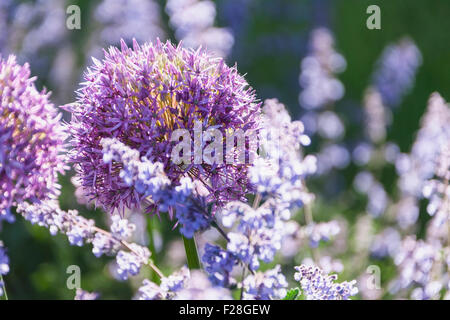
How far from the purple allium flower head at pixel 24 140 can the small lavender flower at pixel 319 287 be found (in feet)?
2.26

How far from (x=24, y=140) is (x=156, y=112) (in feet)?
1.09

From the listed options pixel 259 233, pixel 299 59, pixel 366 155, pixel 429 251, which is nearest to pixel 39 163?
pixel 259 233

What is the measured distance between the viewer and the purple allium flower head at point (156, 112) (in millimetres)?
1497

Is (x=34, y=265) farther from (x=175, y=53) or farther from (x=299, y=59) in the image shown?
(x=299, y=59)

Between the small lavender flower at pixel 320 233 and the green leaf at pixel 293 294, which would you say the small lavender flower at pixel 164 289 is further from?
the small lavender flower at pixel 320 233

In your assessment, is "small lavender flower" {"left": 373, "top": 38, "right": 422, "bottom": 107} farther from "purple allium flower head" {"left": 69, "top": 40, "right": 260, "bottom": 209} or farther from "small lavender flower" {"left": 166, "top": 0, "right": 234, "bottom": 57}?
"purple allium flower head" {"left": 69, "top": 40, "right": 260, "bottom": 209}

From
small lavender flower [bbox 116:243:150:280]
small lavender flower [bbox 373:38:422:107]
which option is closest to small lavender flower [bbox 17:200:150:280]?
small lavender flower [bbox 116:243:150:280]

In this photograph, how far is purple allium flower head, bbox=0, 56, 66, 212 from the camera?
4.65ft

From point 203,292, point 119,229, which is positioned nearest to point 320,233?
point 119,229

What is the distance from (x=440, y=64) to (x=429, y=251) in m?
4.08

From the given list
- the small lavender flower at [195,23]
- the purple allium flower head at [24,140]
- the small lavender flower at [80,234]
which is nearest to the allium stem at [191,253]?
the small lavender flower at [80,234]

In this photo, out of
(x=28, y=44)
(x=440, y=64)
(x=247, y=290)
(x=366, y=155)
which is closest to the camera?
(x=247, y=290)

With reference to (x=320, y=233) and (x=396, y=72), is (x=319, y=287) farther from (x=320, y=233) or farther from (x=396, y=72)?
(x=396, y=72)

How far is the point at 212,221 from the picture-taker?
126 cm
